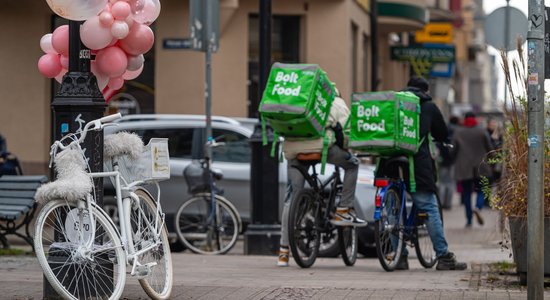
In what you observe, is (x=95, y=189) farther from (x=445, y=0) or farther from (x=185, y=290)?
(x=445, y=0)

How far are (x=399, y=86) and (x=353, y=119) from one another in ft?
88.1

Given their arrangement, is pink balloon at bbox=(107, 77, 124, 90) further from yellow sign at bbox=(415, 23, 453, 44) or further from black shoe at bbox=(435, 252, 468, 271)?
yellow sign at bbox=(415, 23, 453, 44)

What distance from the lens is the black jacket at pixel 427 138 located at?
1171 centimetres

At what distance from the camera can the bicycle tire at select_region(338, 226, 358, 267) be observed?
38.4 feet

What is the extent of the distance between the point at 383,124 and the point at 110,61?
3524 mm

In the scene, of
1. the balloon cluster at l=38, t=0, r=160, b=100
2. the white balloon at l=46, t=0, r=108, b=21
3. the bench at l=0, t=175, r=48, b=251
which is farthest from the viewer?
the bench at l=0, t=175, r=48, b=251

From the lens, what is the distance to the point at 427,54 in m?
30.1

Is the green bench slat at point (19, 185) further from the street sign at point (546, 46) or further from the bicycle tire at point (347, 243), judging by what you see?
the street sign at point (546, 46)

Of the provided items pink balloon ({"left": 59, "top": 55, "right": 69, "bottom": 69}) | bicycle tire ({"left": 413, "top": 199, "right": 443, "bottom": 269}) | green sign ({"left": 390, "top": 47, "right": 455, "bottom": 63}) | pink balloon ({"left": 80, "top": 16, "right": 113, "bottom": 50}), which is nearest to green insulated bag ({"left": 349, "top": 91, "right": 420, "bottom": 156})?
bicycle tire ({"left": 413, "top": 199, "right": 443, "bottom": 269})

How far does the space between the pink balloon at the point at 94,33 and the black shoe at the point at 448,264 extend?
4.79 metres

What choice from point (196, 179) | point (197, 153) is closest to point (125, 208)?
point (196, 179)

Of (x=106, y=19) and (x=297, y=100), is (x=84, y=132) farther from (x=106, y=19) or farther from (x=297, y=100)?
(x=297, y=100)

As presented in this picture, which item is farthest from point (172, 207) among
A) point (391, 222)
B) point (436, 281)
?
point (436, 281)

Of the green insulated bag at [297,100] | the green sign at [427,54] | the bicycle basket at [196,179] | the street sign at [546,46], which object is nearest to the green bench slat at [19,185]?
the bicycle basket at [196,179]
